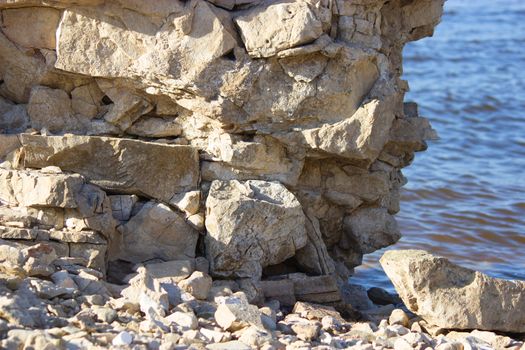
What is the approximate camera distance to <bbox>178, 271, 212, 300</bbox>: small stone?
604 centimetres

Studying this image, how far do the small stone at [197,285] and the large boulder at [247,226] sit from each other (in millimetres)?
361

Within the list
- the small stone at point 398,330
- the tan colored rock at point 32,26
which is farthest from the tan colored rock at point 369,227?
the tan colored rock at point 32,26

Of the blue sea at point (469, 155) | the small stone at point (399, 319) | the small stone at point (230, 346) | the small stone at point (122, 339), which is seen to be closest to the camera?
the small stone at point (122, 339)

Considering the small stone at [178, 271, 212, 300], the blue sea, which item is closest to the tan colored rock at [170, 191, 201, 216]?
the small stone at [178, 271, 212, 300]

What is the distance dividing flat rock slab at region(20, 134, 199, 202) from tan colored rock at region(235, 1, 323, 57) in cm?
88

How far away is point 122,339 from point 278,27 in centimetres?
250

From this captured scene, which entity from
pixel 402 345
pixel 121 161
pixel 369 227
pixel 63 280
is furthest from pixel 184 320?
pixel 369 227

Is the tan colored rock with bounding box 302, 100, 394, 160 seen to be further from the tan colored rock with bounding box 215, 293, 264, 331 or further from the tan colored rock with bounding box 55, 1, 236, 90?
the tan colored rock with bounding box 215, 293, 264, 331

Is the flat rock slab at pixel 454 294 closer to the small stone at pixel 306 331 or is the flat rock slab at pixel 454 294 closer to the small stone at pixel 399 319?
the small stone at pixel 399 319

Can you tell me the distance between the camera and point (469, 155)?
13820 millimetres

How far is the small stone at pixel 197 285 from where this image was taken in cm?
604

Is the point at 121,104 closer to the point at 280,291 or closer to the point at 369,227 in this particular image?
the point at 280,291

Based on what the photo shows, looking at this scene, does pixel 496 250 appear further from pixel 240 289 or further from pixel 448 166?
pixel 240 289

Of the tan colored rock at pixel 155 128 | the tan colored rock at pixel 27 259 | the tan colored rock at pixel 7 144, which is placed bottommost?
the tan colored rock at pixel 27 259
